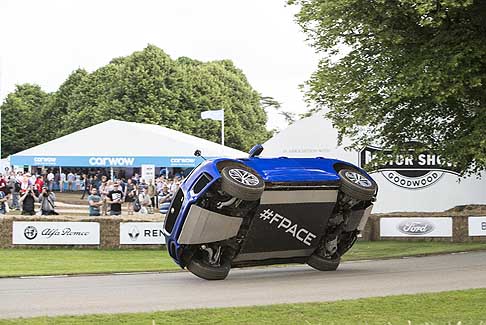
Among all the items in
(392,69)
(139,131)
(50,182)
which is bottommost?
(50,182)

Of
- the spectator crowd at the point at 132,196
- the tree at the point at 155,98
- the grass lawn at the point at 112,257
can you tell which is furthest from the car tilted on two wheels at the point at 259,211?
the tree at the point at 155,98

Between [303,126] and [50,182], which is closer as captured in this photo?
[303,126]

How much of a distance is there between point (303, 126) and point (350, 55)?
1248 centimetres

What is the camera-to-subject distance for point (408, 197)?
1355 inches

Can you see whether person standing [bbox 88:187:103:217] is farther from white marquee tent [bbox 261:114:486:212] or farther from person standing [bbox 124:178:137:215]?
white marquee tent [bbox 261:114:486:212]

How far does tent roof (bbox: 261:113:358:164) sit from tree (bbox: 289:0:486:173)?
9307 mm

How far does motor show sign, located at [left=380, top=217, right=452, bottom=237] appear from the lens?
28.3 meters

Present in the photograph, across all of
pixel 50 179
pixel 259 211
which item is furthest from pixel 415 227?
pixel 50 179

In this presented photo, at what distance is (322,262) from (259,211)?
274 cm

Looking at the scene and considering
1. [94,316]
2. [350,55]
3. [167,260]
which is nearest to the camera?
[94,316]

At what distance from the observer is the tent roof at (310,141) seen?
35.4m

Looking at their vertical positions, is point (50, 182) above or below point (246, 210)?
below

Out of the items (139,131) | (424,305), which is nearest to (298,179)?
(424,305)

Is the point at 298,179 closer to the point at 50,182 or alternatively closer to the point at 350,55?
the point at 350,55
